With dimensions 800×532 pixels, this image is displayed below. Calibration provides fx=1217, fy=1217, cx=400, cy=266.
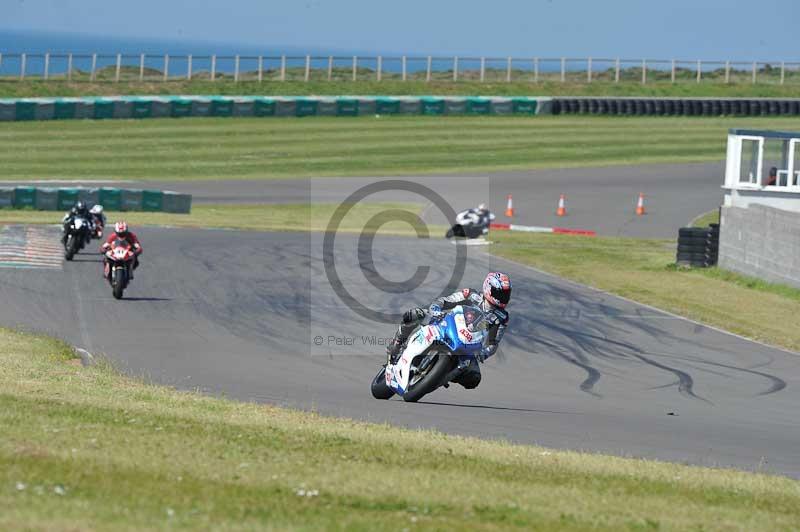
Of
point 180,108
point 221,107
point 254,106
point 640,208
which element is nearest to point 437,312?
point 640,208

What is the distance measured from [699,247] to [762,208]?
2.78 metres

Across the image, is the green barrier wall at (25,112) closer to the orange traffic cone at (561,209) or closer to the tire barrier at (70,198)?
the tire barrier at (70,198)

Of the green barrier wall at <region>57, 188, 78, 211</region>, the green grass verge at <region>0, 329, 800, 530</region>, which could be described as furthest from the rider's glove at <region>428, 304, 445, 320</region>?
the green barrier wall at <region>57, 188, 78, 211</region>

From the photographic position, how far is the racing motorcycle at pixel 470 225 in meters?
34.4

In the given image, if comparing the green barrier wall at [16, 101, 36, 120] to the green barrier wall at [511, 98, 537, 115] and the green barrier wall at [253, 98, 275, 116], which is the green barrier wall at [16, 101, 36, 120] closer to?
the green barrier wall at [253, 98, 275, 116]

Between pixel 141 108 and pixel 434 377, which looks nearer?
pixel 434 377

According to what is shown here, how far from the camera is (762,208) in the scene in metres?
26.8

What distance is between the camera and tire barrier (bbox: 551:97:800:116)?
212 ft

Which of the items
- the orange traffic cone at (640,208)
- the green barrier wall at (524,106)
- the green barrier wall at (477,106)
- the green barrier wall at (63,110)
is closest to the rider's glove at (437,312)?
the orange traffic cone at (640,208)

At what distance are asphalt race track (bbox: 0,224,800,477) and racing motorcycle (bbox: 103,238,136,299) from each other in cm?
39

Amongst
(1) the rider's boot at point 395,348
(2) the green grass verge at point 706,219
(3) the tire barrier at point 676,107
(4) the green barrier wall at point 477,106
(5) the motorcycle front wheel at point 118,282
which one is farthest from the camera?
(3) the tire barrier at point 676,107

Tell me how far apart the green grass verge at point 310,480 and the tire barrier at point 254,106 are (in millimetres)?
46238

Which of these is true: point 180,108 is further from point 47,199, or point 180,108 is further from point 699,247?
point 699,247

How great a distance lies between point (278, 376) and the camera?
15797 mm
